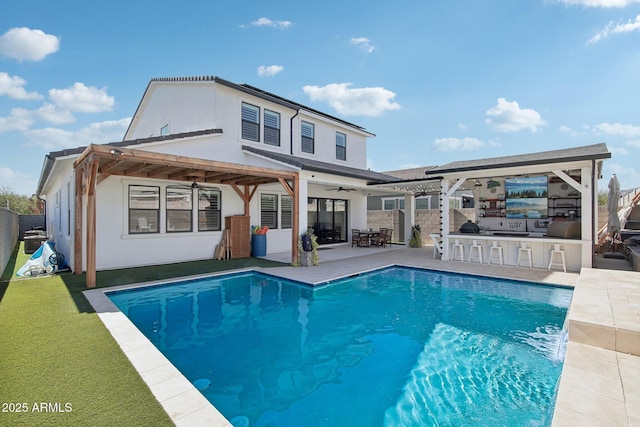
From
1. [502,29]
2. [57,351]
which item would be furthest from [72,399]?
[502,29]

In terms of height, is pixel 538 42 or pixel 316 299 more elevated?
pixel 538 42

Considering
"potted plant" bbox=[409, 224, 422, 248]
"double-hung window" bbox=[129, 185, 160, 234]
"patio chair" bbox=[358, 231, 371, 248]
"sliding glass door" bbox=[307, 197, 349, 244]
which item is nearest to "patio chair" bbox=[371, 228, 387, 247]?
"patio chair" bbox=[358, 231, 371, 248]

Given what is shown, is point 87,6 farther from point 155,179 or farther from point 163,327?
point 163,327

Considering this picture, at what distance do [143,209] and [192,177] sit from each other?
1.84 m

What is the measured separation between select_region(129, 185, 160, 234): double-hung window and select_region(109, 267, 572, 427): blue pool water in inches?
129

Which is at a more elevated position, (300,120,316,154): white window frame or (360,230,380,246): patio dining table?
(300,120,316,154): white window frame

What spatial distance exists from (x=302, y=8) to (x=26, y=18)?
8340 mm

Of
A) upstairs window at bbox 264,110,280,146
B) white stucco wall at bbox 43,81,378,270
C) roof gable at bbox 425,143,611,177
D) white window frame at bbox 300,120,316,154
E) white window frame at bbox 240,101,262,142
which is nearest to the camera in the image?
roof gable at bbox 425,143,611,177

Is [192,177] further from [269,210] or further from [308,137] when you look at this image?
[308,137]

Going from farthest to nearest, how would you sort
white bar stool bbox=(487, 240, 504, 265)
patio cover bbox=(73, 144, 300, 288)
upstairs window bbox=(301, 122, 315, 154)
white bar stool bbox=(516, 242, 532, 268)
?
upstairs window bbox=(301, 122, 315, 154) < white bar stool bbox=(487, 240, 504, 265) < white bar stool bbox=(516, 242, 532, 268) < patio cover bbox=(73, 144, 300, 288)

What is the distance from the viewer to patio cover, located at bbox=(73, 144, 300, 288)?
6.78 metres

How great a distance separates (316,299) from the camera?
6.96 m

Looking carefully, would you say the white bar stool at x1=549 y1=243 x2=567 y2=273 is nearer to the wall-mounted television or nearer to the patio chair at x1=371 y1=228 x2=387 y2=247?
the wall-mounted television

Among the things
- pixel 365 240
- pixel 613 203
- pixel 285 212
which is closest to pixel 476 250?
pixel 613 203
